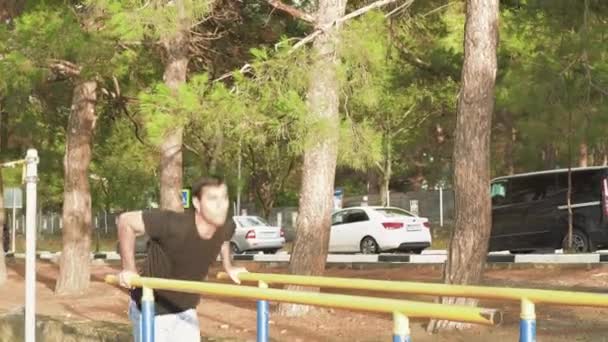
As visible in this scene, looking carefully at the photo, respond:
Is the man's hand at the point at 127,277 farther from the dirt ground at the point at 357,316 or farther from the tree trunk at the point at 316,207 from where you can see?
the tree trunk at the point at 316,207

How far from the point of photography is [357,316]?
11.4 m

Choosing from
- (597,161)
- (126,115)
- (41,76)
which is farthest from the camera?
(597,161)

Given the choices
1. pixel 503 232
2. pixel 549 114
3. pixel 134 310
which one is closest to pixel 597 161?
pixel 503 232

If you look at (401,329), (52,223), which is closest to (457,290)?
(401,329)

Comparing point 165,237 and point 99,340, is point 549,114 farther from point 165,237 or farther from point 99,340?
point 165,237

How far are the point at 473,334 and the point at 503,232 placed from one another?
10.7m

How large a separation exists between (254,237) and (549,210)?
1306 centimetres

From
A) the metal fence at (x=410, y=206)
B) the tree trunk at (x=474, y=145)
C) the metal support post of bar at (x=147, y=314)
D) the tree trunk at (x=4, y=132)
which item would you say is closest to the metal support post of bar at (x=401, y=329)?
the metal support post of bar at (x=147, y=314)

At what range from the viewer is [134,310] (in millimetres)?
5926

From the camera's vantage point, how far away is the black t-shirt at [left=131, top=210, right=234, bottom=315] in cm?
519

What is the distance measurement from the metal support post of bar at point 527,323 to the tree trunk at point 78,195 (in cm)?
1277

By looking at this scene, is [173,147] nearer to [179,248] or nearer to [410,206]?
[179,248]

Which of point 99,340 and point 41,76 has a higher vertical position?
point 41,76

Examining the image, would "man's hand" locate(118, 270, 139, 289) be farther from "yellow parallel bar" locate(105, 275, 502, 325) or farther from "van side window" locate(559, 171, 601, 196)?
"van side window" locate(559, 171, 601, 196)
